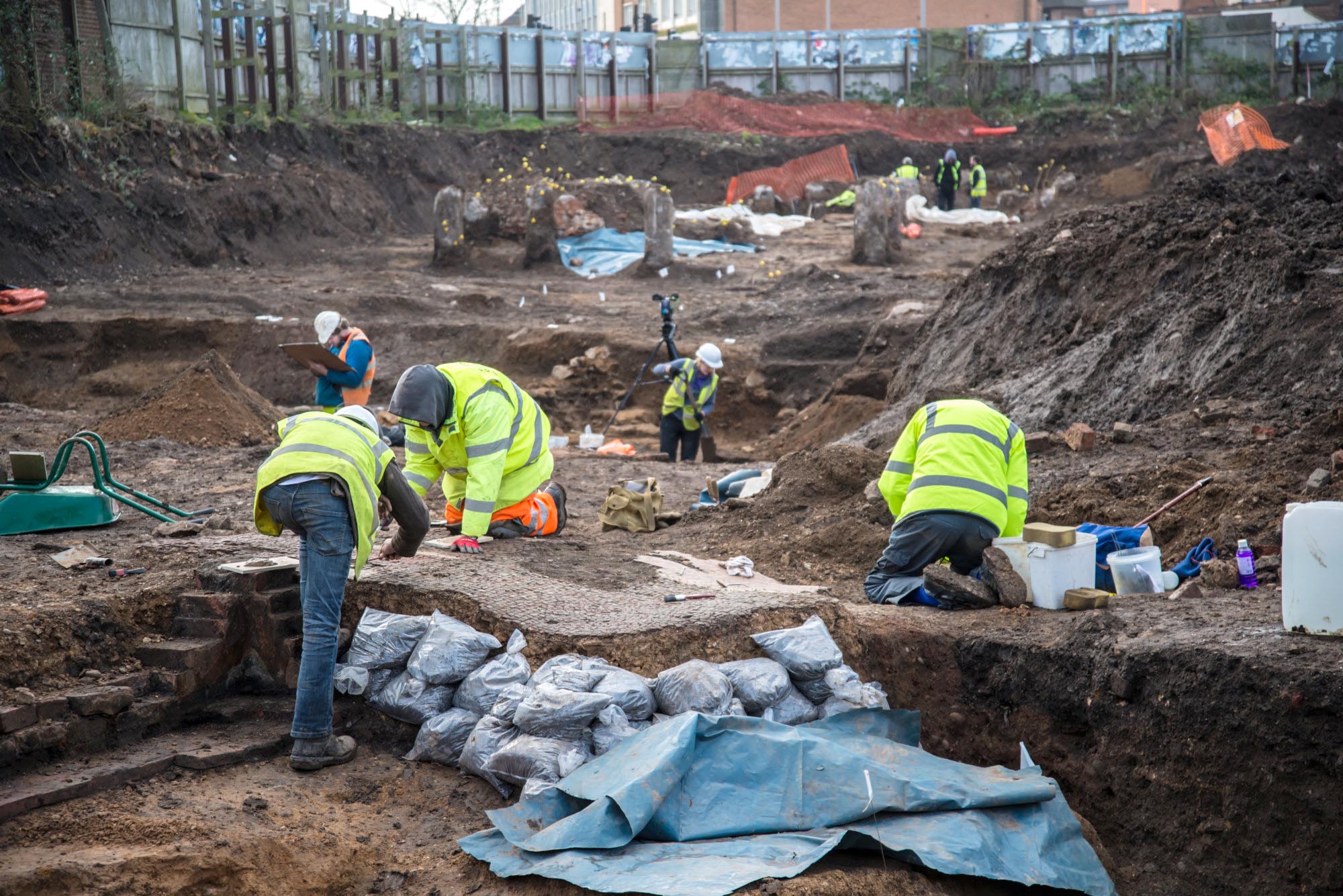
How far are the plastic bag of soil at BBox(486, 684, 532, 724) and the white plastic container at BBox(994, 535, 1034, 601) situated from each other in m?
2.33

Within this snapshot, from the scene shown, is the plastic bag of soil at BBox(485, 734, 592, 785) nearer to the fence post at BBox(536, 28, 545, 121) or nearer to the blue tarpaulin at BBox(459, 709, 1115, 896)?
the blue tarpaulin at BBox(459, 709, 1115, 896)

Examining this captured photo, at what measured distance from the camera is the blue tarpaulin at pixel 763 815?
11.8 ft

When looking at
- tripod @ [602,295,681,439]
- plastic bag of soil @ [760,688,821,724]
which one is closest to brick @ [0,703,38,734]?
plastic bag of soil @ [760,688,821,724]

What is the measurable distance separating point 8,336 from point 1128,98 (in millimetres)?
27703

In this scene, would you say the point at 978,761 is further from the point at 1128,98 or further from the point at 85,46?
the point at 1128,98

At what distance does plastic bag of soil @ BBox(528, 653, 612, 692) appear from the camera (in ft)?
14.4

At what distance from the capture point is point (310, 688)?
4.41m

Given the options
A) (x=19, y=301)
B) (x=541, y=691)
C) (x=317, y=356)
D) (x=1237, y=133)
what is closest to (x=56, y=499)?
(x=317, y=356)

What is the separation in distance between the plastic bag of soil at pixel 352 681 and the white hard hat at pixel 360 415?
3.46ft

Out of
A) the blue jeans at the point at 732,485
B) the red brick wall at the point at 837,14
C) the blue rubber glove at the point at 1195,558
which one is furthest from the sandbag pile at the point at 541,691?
the red brick wall at the point at 837,14

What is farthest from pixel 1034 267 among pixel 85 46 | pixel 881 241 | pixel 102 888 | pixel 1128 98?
pixel 1128 98

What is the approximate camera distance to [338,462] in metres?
4.33

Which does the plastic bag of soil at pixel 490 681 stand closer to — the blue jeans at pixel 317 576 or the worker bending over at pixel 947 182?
the blue jeans at pixel 317 576

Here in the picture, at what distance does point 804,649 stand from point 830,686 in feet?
0.60
